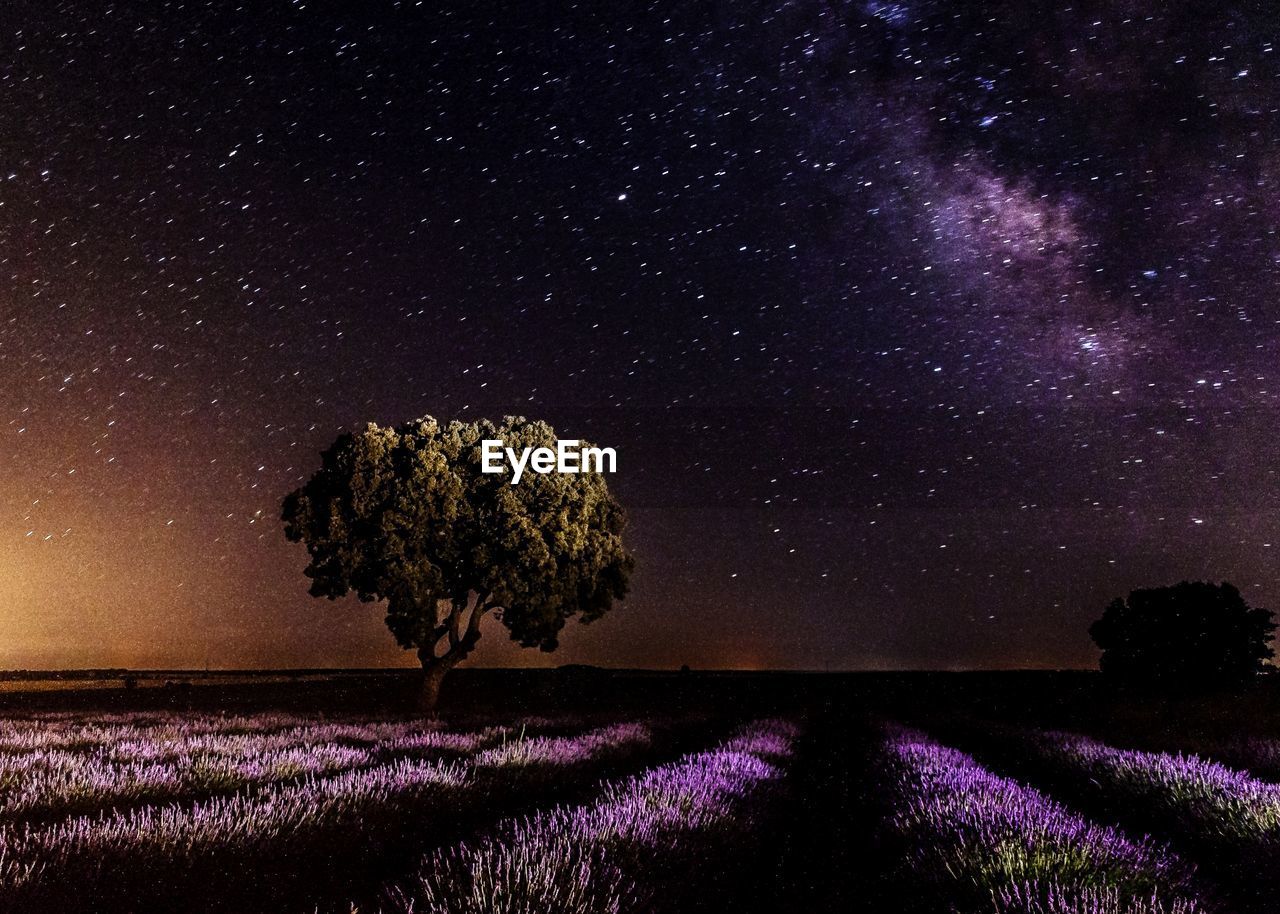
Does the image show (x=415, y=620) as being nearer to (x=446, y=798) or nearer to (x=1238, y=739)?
(x=446, y=798)

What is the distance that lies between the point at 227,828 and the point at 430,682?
19.1 metres

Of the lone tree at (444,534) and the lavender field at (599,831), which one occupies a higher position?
the lone tree at (444,534)

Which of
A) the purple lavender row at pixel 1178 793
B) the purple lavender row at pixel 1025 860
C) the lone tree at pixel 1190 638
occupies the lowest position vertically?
the lone tree at pixel 1190 638

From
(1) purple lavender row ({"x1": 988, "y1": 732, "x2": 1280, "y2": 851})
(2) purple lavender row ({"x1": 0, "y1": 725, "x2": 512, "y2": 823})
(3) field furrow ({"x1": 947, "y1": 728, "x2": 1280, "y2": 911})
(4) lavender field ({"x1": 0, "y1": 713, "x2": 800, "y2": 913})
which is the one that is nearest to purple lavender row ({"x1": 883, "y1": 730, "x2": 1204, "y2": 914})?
(3) field furrow ({"x1": 947, "y1": 728, "x2": 1280, "y2": 911})

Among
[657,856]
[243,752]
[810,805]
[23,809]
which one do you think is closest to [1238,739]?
[810,805]

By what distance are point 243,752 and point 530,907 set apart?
25.5ft

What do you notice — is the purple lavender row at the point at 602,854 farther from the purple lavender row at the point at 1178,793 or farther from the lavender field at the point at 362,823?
the purple lavender row at the point at 1178,793

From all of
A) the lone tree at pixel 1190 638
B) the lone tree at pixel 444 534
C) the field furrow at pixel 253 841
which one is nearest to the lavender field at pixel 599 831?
the field furrow at pixel 253 841

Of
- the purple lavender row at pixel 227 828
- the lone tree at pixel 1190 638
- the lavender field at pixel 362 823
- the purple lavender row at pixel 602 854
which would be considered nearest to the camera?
the purple lavender row at pixel 602 854

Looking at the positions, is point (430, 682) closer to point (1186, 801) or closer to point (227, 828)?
point (227, 828)

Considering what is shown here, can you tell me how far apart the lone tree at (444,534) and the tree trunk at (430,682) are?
0.03 metres

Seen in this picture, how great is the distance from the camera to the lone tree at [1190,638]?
5184cm

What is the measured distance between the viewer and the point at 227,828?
203 inches

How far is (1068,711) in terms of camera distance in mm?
24422
